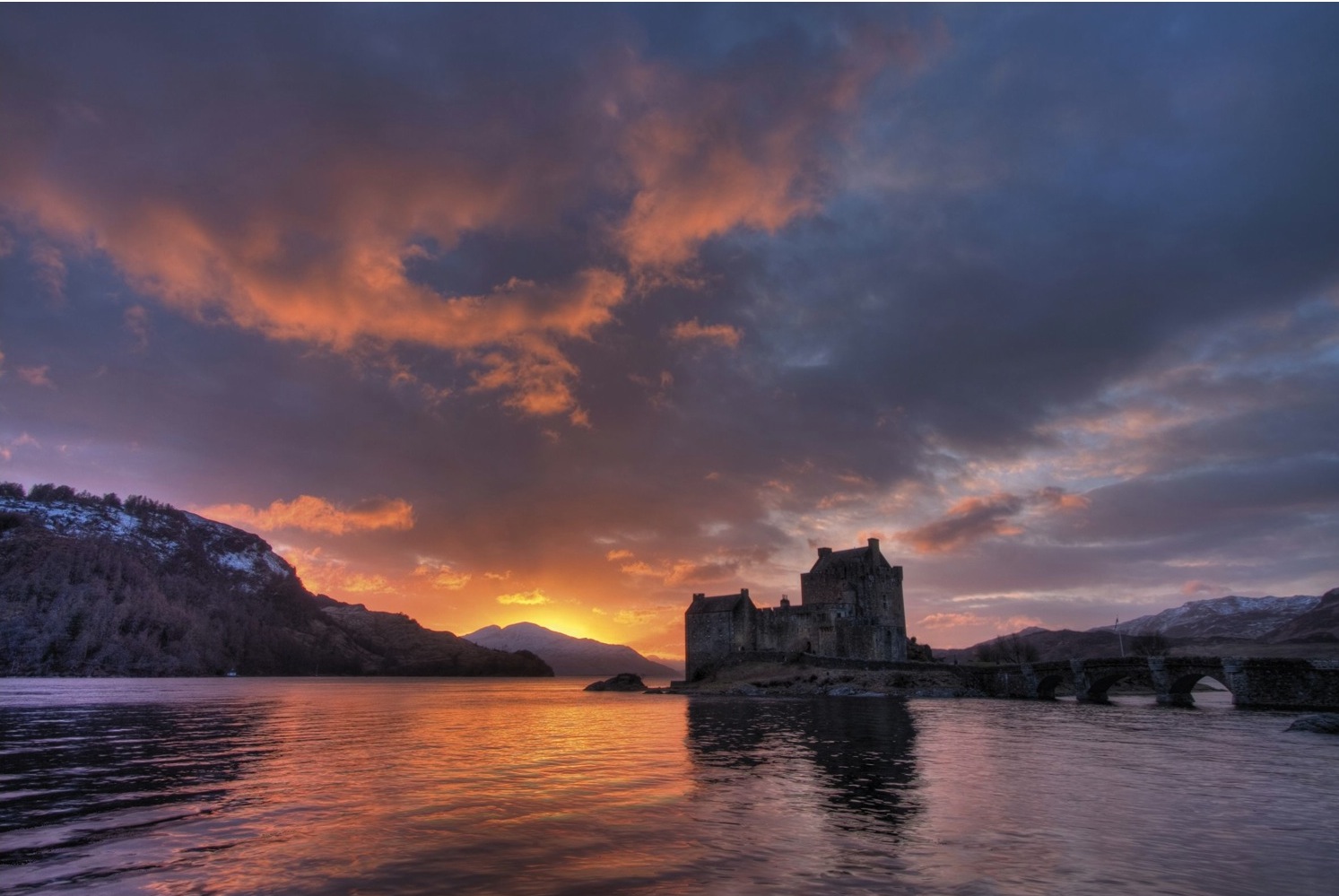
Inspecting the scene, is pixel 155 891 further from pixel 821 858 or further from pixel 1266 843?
pixel 1266 843

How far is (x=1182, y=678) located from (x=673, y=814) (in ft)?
229

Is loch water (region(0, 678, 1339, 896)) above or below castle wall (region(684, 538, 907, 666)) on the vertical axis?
below

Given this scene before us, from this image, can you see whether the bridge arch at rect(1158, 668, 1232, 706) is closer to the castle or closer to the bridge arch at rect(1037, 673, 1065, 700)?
the bridge arch at rect(1037, 673, 1065, 700)

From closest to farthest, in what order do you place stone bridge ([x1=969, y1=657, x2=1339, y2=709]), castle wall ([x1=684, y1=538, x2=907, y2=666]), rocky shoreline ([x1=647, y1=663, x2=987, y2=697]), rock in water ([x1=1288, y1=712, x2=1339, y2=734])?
1. rock in water ([x1=1288, y1=712, x2=1339, y2=734])
2. stone bridge ([x1=969, y1=657, x2=1339, y2=709])
3. rocky shoreline ([x1=647, y1=663, x2=987, y2=697])
4. castle wall ([x1=684, y1=538, x2=907, y2=666])

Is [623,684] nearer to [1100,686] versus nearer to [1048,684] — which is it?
[1048,684]

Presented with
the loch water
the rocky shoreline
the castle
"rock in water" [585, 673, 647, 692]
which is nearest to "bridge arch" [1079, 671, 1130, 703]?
the rocky shoreline

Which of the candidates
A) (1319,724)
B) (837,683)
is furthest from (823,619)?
(1319,724)

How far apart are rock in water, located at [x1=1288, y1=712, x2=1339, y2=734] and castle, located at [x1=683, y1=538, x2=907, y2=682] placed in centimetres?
5221

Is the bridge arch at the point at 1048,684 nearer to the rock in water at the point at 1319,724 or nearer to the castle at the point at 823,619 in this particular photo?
the castle at the point at 823,619

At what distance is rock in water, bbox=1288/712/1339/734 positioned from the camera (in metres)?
37.1

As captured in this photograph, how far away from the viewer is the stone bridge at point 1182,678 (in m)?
53.8

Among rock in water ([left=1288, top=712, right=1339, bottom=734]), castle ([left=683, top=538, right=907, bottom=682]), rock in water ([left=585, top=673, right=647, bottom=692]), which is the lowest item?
rock in water ([left=585, top=673, right=647, bottom=692])

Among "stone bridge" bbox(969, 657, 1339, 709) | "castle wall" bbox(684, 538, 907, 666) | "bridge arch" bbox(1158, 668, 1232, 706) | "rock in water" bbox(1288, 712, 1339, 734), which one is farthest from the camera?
"castle wall" bbox(684, 538, 907, 666)

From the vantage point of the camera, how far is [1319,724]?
124ft
